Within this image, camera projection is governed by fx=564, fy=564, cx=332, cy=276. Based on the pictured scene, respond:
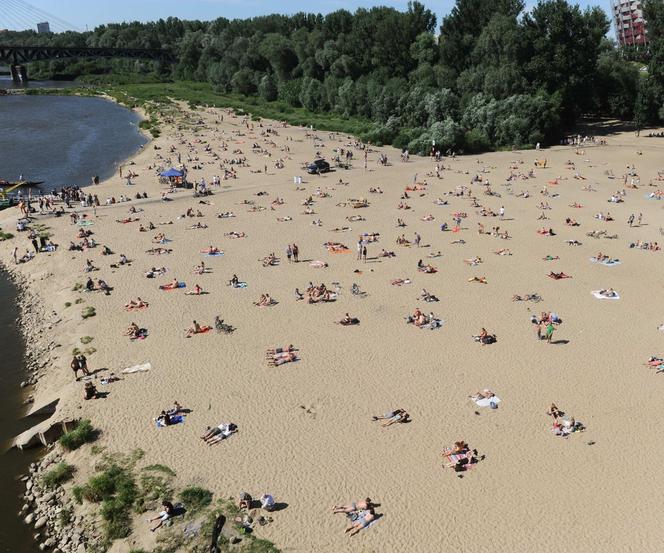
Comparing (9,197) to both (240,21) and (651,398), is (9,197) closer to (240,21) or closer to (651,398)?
(651,398)

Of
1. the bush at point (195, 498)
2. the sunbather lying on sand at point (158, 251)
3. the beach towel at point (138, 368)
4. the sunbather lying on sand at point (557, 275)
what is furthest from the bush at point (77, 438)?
the sunbather lying on sand at point (557, 275)

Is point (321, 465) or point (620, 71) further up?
point (620, 71)

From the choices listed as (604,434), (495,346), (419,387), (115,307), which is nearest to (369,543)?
(419,387)

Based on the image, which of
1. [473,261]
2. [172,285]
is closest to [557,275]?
[473,261]

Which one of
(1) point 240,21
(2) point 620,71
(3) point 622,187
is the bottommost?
(3) point 622,187

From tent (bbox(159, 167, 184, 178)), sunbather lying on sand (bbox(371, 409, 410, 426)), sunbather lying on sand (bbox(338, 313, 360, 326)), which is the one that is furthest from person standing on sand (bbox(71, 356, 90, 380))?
tent (bbox(159, 167, 184, 178))

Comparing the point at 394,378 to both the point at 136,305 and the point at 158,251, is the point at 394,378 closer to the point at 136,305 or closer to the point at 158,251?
the point at 136,305

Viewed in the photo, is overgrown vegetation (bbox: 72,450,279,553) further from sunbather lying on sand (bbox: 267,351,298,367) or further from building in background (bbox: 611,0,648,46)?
building in background (bbox: 611,0,648,46)
